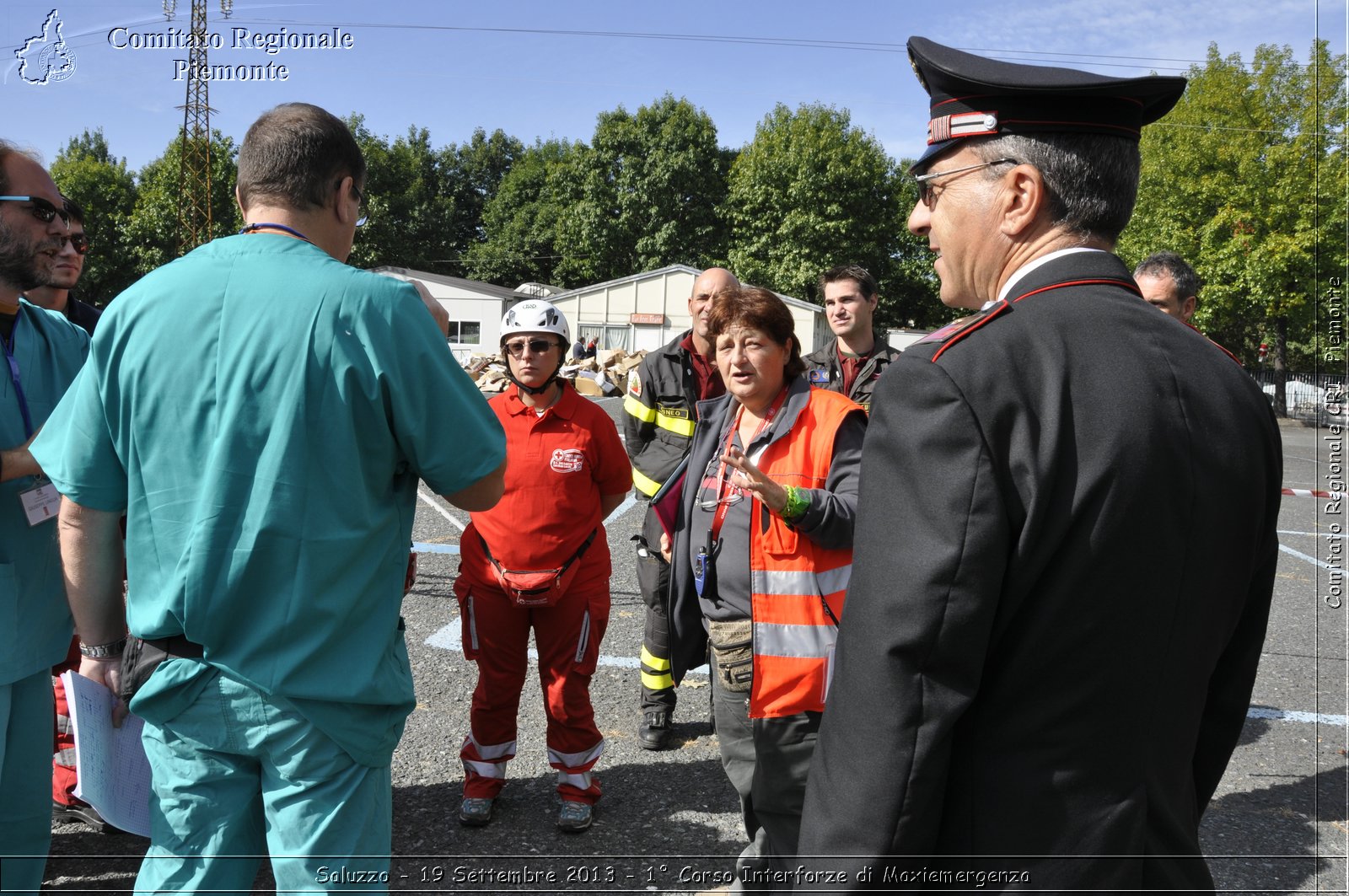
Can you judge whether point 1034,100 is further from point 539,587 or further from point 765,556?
point 539,587

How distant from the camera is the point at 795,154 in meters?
49.4

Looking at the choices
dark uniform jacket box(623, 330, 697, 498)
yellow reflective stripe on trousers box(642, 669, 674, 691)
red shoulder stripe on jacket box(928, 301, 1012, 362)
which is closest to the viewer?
red shoulder stripe on jacket box(928, 301, 1012, 362)

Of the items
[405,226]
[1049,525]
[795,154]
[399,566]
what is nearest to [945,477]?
[1049,525]

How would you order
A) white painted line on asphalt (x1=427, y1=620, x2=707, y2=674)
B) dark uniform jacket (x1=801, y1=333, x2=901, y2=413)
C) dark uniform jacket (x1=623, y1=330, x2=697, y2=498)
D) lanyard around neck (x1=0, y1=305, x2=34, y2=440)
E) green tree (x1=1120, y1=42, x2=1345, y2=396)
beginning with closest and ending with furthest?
lanyard around neck (x1=0, y1=305, x2=34, y2=440) → dark uniform jacket (x1=623, y1=330, x2=697, y2=498) → dark uniform jacket (x1=801, y1=333, x2=901, y2=413) → white painted line on asphalt (x1=427, y1=620, x2=707, y2=674) → green tree (x1=1120, y1=42, x2=1345, y2=396)

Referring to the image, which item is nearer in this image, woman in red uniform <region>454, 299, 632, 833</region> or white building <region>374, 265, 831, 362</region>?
woman in red uniform <region>454, 299, 632, 833</region>

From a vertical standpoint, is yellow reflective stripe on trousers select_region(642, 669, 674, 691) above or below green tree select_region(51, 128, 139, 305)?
below

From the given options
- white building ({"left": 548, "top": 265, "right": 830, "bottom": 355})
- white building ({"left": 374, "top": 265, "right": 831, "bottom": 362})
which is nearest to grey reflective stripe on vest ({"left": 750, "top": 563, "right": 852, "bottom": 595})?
white building ({"left": 374, "top": 265, "right": 831, "bottom": 362})

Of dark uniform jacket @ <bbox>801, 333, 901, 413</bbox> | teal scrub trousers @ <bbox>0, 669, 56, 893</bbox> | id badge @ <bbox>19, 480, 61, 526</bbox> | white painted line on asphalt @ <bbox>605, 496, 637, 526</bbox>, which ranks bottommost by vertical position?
white painted line on asphalt @ <bbox>605, 496, 637, 526</bbox>

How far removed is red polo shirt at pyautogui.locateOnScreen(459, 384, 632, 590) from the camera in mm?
3746

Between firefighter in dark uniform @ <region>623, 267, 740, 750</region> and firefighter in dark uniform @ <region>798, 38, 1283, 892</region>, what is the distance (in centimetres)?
348

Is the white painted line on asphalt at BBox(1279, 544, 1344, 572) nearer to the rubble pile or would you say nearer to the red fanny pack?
the red fanny pack

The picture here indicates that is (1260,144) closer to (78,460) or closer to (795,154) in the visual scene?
(795,154)

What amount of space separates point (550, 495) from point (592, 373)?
1086 inches

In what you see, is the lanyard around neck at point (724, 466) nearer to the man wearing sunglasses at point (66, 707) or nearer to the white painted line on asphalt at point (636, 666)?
the white painted line on asphalt at point (636, 666)
